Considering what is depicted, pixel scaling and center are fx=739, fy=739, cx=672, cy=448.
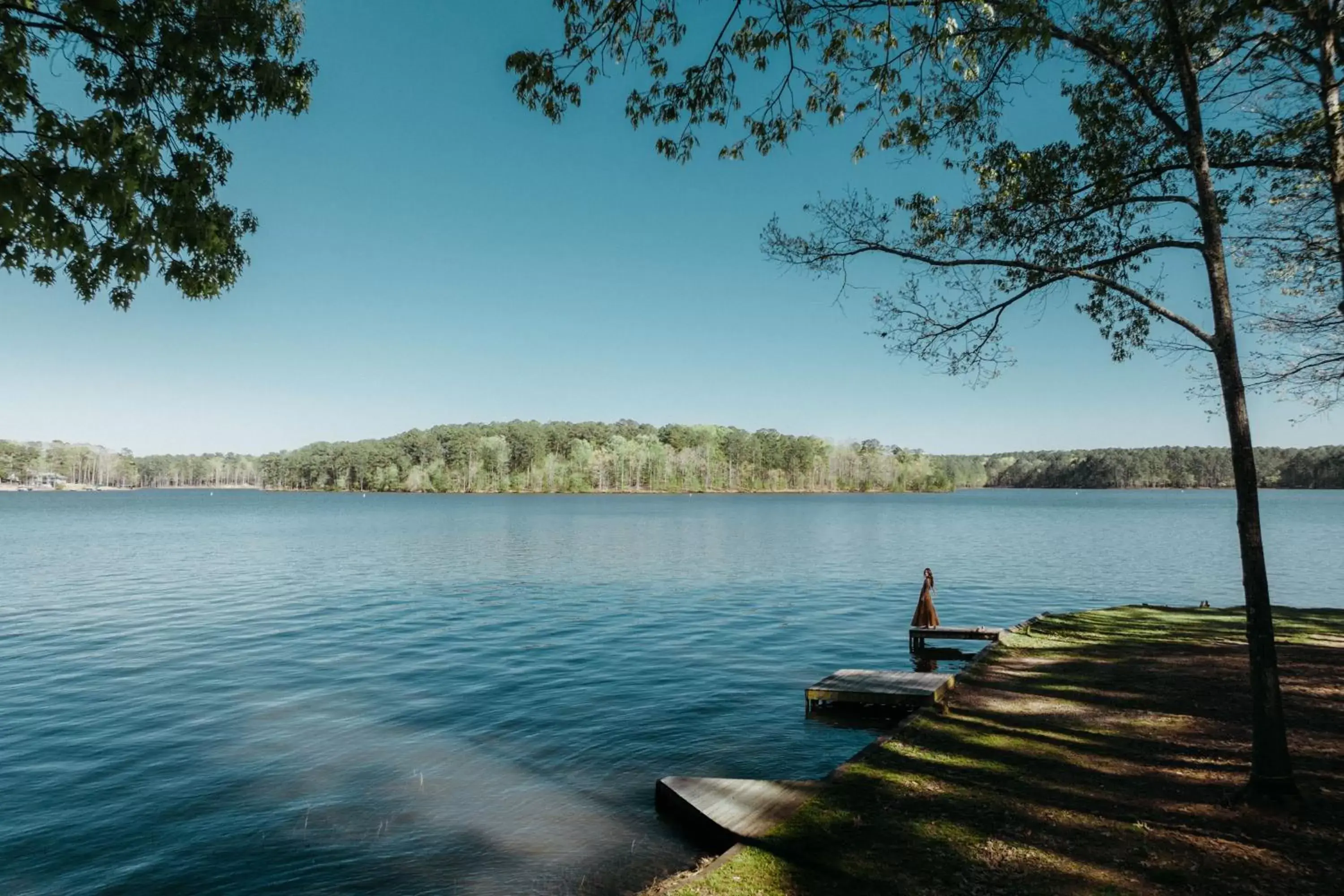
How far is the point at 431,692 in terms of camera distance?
17.4 m

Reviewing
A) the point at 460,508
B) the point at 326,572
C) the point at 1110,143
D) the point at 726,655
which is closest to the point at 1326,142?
the point at 1110,143

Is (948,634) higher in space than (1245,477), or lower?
lower

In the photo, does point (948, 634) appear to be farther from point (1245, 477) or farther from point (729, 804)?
point (1245, 477)

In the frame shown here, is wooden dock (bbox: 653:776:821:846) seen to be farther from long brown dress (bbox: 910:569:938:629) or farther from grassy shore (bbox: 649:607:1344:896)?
long brown dress (bbox: 910:569:938:629)

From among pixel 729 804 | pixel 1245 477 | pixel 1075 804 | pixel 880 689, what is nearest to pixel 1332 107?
pixel 1245 477

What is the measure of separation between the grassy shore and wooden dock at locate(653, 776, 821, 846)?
0.33 m

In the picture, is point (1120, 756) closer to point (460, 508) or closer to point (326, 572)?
point (326, 572)

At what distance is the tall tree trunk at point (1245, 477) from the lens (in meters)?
7.36

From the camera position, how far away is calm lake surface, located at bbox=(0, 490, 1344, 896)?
9.64m

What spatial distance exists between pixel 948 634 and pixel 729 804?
15.0 metres

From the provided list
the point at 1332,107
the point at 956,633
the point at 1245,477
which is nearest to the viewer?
the point at 1245,477

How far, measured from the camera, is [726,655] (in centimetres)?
2112

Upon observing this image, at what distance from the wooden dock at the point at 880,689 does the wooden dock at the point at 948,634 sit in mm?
6438

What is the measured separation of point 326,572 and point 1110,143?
4217 cm
